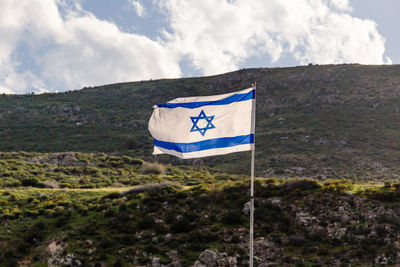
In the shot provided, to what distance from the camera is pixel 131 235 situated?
860 inches

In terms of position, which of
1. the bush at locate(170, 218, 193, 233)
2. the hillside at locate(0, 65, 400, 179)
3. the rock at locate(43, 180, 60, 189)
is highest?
the hillside at locate(0, 65, 400, 179)

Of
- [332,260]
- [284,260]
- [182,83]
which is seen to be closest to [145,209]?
[284,260]

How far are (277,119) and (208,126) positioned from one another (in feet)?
208

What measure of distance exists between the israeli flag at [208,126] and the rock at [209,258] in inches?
310

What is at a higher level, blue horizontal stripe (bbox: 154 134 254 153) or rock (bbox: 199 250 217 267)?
blue horizontal stripe (bbox: 154 134 254 153)

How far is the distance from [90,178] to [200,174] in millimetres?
14542

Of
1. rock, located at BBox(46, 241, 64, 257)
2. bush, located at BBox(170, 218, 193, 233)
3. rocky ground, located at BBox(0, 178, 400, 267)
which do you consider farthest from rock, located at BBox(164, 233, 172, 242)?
rock, located at BBox(46, 241, 64, 257)

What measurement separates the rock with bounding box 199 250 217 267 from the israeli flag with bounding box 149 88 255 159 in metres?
7.87

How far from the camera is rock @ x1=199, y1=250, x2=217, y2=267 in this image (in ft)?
58.9

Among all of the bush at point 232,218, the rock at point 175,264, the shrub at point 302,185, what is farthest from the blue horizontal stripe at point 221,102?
the shrub at point 302,185

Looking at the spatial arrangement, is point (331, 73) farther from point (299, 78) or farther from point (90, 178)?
point (90, 178)

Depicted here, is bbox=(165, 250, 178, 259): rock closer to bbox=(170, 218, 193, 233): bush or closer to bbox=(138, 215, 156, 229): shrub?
bbox=(170, 218, 193, 233): bush

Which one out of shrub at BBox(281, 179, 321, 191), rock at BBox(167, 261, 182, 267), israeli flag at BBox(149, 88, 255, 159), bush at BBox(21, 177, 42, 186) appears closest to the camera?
israeli flag at BBox(149, 88, 255, 159)

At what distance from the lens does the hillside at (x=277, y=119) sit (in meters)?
50.7
